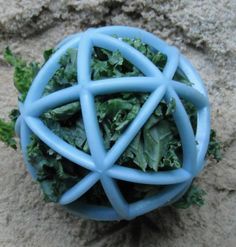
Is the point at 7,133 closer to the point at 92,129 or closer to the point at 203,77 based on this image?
the point at 92,129

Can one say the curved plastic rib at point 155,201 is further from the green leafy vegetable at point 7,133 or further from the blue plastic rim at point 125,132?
the green leafy vegetable at point 7,133

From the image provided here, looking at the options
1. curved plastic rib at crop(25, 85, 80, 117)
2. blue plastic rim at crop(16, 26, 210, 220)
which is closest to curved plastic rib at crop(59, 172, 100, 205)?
blue plastic rim at crop(16, 26, 210, 220)

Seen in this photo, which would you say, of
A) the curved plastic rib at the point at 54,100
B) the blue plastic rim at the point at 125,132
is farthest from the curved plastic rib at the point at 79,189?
the curved plastic rib at the point at 54,100

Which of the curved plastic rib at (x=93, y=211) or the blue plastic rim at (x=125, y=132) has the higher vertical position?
the blue plastic rim at (x=125, y=132)

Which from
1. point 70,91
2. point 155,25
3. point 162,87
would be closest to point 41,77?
point 70,91

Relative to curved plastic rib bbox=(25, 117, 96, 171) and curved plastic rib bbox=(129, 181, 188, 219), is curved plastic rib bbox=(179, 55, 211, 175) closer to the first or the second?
curved plastic rib bbox=(129, 181, 188, 219)

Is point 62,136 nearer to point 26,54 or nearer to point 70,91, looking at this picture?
point 70,91
